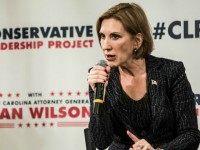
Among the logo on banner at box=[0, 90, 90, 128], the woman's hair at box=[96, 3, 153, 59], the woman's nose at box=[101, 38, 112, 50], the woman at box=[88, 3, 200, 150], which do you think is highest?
the woman's hair at box=[96, 3, 153, 59]

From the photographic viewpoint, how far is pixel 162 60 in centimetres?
168

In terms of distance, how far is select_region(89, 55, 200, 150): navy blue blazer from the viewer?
61.6 inches

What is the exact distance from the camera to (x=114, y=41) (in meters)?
1.54

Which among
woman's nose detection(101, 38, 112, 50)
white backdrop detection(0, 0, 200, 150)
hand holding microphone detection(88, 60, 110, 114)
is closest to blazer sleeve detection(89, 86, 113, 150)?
hand holding microphone detection(88, 60, 110, 114)

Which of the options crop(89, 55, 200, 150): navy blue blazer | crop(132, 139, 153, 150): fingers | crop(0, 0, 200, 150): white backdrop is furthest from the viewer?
crop(0, 0, 200, 150): white backdrop

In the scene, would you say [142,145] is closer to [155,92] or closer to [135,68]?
[155,92]

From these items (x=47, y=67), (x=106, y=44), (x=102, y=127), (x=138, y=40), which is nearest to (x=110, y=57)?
(x=106, y=44)

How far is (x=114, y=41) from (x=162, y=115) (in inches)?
13.9

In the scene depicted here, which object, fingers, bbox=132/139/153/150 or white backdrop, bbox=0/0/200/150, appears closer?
fingers, bbox=132/139/153/150

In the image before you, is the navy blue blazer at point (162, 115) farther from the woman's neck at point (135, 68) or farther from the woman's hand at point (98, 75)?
the woman's hand at point (98, 75)

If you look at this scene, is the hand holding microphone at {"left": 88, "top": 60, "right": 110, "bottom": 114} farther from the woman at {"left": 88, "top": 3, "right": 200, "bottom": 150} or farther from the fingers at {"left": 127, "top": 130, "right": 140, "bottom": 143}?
the fingers at {"left": 127, "top": 130, "right": 140, "bottom": 143}

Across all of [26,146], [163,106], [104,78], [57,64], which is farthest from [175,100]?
[26,146]

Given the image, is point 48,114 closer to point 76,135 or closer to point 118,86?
point 76,135

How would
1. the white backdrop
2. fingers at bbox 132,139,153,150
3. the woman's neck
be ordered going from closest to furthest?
fingers at bbox 132,139,153,150 < the woman's neck < the white backdrop
